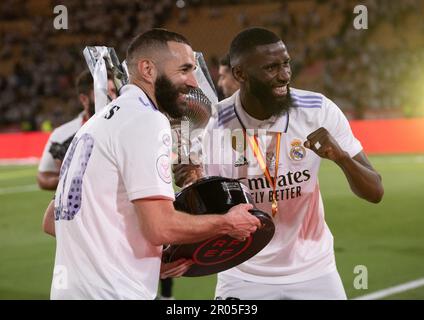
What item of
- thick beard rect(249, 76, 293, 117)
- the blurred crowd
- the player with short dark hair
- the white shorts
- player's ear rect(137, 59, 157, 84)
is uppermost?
the blurred crowd

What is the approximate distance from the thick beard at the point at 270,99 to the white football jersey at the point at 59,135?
118 inches

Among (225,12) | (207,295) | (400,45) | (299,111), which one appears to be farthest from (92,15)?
(299,111)

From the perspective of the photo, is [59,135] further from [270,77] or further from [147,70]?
[147,70]

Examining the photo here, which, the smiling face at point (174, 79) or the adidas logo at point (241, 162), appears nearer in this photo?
the smiling face at point (174, 79)

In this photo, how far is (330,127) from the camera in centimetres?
445

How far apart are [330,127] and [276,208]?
0.57 metres

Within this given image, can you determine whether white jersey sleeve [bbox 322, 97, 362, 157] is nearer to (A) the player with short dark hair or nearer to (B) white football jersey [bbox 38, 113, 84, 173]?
(A) the player with short dark hair

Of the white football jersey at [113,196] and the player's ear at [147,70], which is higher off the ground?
the player's ear at [147,70]

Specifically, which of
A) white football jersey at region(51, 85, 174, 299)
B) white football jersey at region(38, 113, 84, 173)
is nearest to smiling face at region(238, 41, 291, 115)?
white football jersey at region(51, 85, 174, 299)

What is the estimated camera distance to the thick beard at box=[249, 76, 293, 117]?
448 centimetres

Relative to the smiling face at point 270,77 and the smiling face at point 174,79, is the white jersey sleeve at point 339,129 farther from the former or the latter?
the smiling face at point 174,79

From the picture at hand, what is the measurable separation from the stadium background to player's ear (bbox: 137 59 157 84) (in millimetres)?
6792

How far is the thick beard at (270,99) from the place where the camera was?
14.7 feet

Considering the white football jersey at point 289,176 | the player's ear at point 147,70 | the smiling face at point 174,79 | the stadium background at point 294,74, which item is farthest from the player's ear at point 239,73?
the stadium background at point 294,74
